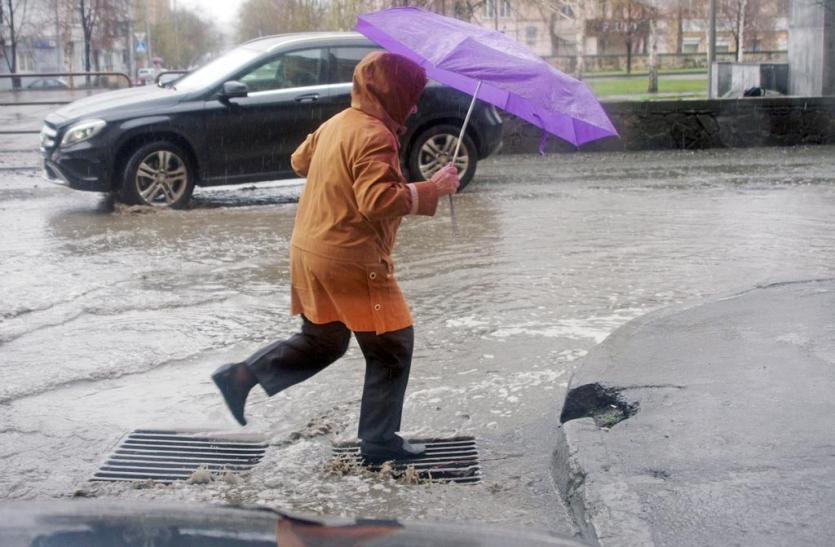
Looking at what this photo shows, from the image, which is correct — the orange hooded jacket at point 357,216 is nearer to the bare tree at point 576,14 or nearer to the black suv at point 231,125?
the black suv at point 231,125

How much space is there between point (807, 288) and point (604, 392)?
2531mm

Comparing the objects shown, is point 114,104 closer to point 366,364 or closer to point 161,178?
point 161,178

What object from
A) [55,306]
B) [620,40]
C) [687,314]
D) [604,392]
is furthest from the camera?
[620,40]

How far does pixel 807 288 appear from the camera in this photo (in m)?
6.92

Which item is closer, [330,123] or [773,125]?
[330,123]

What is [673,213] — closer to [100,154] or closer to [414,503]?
[100,154]

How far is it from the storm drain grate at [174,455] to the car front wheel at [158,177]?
680 centimetres

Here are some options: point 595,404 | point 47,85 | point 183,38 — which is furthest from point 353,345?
point 183,38

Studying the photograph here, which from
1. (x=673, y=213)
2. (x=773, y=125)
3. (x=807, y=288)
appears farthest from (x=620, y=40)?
(x=807, y=288)

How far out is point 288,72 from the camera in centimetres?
1228

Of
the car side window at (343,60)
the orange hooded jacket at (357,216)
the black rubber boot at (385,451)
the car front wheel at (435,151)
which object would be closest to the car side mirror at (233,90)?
the car side window at (343,60)

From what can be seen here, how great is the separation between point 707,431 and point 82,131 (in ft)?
28.0

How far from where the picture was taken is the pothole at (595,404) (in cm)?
480

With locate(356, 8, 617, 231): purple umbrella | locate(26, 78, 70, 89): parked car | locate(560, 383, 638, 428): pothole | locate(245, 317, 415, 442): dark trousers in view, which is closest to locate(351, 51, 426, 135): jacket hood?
locate(356, 8, 617, 231): purple umbrella
